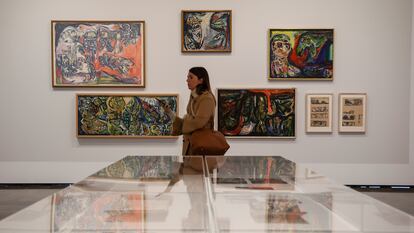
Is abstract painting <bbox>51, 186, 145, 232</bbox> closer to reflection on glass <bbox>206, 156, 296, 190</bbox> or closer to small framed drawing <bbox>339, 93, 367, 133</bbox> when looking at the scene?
reflection on glass <bbox>206, 156, 296, 190</bbox>

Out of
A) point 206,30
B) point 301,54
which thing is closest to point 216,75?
point 206,30

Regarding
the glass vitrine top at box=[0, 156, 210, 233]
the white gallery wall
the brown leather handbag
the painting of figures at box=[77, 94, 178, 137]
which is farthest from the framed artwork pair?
the glass vitrine top at box=[0, 156, 210, 233]

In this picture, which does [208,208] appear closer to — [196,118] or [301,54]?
[196,118]

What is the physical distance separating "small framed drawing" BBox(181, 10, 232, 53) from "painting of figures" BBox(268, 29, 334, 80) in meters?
0.85

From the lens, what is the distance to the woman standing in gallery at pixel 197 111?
439 centimetres

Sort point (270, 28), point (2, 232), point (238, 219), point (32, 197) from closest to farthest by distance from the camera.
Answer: point (2, 232), point (238, 219), point (32, 197), point (270, 28)

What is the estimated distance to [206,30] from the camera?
8.09 metres

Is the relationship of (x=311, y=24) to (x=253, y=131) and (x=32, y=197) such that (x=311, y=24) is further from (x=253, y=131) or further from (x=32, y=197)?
(x=32, y=197)

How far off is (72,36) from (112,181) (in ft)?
21.4

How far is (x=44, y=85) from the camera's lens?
8234 millimetres

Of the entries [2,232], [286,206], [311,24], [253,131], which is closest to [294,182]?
[286,206]

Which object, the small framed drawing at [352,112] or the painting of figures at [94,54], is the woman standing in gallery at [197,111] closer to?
the painting of figures at [94,54]

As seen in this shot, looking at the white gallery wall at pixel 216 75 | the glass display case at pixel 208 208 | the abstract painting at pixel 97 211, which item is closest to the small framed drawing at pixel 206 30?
the white gallery wall at pixel 216 75

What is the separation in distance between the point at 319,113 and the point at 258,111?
1.14 m
